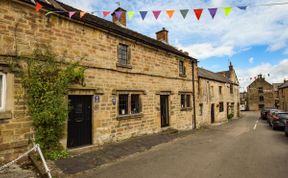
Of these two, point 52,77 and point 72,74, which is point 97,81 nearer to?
point 72,74

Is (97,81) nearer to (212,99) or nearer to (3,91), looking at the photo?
(3,91)

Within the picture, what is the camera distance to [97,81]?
9.25m

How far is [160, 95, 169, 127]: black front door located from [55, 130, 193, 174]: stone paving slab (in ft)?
8.21

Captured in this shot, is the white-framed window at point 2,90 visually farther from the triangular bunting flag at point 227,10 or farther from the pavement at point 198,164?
the triangular bunting flag at point 227,10

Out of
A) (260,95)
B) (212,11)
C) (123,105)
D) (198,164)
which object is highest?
(212,11)

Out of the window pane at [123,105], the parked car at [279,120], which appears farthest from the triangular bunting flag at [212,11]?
the parked car at [279,120]

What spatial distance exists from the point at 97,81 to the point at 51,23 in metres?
3.12

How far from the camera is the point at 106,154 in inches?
311

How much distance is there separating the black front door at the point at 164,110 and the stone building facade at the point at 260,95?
45.5 meters

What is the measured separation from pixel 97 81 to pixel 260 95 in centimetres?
5556

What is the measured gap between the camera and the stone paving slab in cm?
642

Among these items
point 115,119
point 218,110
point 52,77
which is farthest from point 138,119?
point 218,110

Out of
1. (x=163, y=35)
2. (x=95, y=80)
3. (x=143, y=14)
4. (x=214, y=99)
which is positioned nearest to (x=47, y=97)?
(x=95, y=80)

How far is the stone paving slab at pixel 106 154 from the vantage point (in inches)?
253
